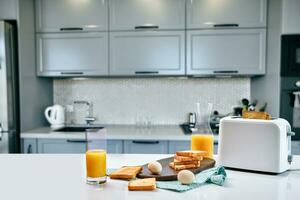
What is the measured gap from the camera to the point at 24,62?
2.96 m

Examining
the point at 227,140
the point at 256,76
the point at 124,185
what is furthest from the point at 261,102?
the point at 124,185

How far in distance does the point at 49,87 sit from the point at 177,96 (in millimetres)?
1460

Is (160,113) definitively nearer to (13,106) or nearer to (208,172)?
(13,106)

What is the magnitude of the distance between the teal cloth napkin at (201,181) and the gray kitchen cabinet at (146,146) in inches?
61.1

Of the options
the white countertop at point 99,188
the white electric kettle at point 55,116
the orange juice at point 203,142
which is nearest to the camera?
the white countertop at point 99,188

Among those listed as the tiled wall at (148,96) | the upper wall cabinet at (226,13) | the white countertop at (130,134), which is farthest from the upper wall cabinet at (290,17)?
the white countertop at (130,134)

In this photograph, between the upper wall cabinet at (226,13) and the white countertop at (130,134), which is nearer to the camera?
the white countertop at (130,134)

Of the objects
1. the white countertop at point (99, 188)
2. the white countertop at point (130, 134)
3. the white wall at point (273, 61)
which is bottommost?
the white countertop at point (130, 134)

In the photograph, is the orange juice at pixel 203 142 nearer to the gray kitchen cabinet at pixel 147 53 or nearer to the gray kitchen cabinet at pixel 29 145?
the gray kitchen cabinet at pixel 147 53

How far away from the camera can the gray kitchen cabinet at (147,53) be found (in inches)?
118

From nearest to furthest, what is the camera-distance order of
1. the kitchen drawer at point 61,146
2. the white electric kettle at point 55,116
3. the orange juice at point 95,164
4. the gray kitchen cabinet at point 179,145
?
the orange juice at point 95,164 → the gray kitchen cabinet at point 179,145 → the kitchen drawer at point 61,146 → the white electric kettle at point 55,116

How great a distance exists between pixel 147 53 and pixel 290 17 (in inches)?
52.5

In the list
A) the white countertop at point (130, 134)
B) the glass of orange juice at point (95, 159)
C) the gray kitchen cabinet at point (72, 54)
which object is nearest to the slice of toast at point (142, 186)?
the glass of orange juice at point (95, 159)

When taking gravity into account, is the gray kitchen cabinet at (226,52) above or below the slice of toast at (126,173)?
above
